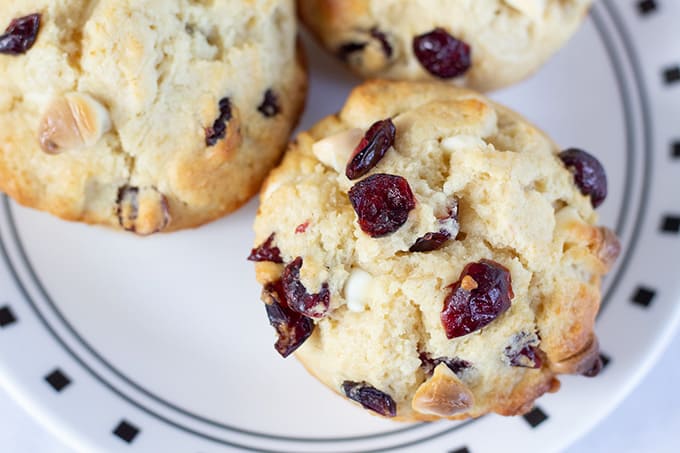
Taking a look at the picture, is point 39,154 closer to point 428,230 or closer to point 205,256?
point 205,256

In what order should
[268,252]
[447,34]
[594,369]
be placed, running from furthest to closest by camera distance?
[447,34], [594,369], [268,252]

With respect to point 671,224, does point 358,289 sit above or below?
below

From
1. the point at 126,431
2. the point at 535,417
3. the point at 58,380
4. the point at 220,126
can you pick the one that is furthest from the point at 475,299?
the point at 58,380

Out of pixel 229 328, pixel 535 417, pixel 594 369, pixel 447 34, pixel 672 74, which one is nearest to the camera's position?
pixel 594 369

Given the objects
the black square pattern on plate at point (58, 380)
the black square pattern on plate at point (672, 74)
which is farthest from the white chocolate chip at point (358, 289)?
the black square pattern on plate at point (672, 74)

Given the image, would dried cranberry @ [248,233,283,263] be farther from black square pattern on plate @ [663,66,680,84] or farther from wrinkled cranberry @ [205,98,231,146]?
black square pattern on plate @ [663,66,680,84]

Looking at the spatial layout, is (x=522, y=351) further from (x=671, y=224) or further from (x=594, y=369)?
(x=671, y=224)
